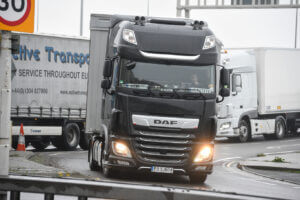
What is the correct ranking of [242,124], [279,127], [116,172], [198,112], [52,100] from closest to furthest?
[198,112]
[116,172]
[52,100]
[242,124]
[279,127]

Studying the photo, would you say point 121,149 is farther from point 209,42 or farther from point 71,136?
point 71,136

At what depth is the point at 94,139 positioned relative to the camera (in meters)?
17.2

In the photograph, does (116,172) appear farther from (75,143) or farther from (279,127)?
(279,127)

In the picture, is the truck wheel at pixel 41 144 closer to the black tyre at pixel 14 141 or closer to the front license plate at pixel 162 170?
the black tyre at pixel 14 141

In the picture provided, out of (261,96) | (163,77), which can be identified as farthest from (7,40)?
(261,96)

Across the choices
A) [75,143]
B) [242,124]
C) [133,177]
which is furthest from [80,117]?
→ [133,177]

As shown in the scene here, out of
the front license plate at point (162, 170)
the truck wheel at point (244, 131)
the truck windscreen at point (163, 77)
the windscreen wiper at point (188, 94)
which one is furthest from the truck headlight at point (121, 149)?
the truck wheel at point (244, 131)

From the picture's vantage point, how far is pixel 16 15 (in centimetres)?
952

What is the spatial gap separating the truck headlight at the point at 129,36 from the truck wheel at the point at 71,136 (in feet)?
39.5

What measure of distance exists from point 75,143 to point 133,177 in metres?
10.9

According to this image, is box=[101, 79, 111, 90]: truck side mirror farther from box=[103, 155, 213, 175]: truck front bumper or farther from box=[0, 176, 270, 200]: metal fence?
box=[0, 176, 270, 200]: metal fence

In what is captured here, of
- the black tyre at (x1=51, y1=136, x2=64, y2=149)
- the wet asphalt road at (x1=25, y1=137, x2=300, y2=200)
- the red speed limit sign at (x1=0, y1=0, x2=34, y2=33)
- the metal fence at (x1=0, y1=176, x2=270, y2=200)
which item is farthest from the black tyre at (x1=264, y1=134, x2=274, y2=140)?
the metal fence at (x1=0, y1=176, x2=270, y2=200)

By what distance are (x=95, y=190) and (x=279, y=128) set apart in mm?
30259

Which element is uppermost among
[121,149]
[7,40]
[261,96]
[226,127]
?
[7,40]
